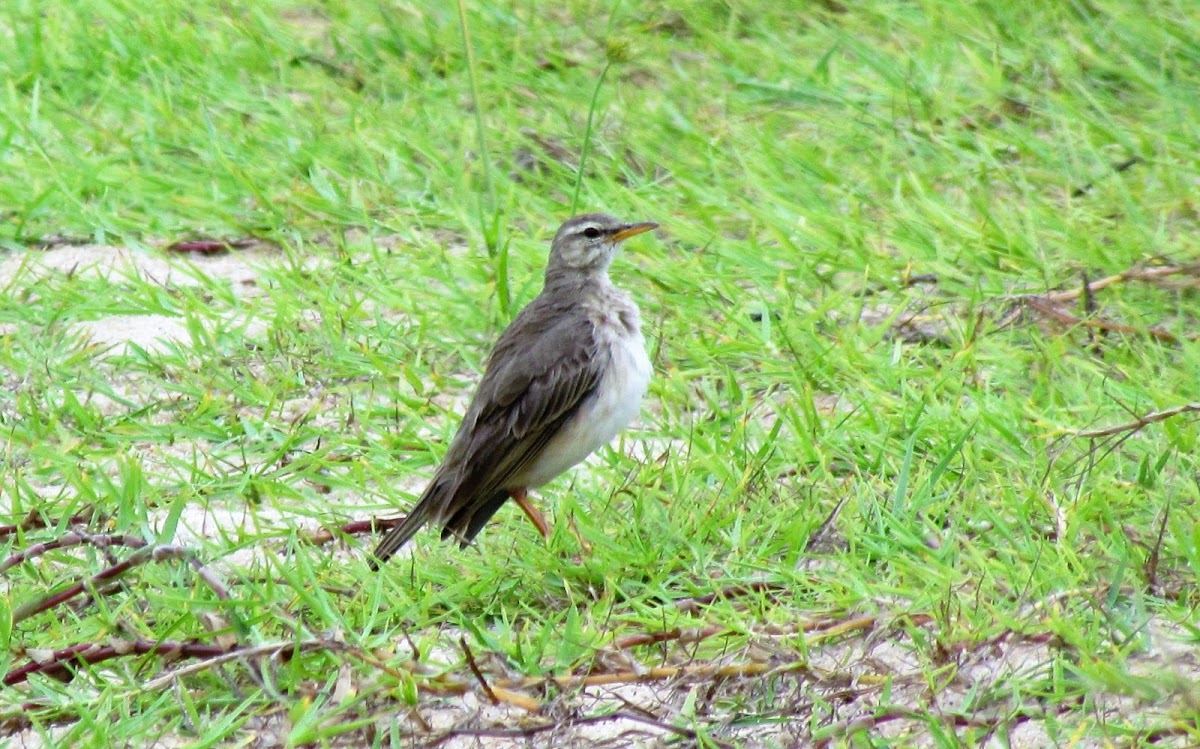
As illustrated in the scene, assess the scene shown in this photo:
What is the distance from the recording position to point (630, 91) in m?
8.57

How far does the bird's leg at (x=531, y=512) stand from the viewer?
521cm

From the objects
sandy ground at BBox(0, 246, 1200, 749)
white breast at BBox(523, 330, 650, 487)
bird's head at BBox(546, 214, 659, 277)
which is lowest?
sandy ground at BBox(0, 246, 1200, 749)

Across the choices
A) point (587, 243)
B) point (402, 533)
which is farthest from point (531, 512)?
point (587, 243)

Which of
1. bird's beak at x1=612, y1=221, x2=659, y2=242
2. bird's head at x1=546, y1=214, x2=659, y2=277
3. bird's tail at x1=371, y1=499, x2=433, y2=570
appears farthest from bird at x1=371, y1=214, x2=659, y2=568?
bird's beak at x1=612, y1=221, x2=659, y2=242

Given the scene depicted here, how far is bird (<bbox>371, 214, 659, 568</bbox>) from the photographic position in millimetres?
5160

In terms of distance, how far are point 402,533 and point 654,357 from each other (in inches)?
63.9

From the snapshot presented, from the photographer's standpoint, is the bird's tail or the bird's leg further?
the bird's leg

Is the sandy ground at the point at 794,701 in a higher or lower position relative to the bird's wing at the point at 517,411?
lower

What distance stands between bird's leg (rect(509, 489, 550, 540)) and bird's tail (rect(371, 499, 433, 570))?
12.8 inches

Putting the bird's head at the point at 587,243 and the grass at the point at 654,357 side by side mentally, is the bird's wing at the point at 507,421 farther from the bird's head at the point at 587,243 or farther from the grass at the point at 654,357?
the bird's head at the point at 587,243

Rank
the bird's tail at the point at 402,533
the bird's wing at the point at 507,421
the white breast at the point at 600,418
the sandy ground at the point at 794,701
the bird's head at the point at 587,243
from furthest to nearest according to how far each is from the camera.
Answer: the bird's head at the point at 587,243, the white breast at the point at 600,418, the bird's wing at the point at 507,421, the bird's tail at the point at 402,533, the sandy ground at the point at 794,701

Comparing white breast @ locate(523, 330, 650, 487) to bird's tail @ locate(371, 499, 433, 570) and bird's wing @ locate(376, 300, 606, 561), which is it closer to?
bird's wing @ locate(376, 300, 606, 561)

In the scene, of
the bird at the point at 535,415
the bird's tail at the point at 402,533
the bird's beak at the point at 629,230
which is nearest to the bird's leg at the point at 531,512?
the bird at the point at 535,415

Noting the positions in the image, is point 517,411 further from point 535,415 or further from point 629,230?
point 629,230
